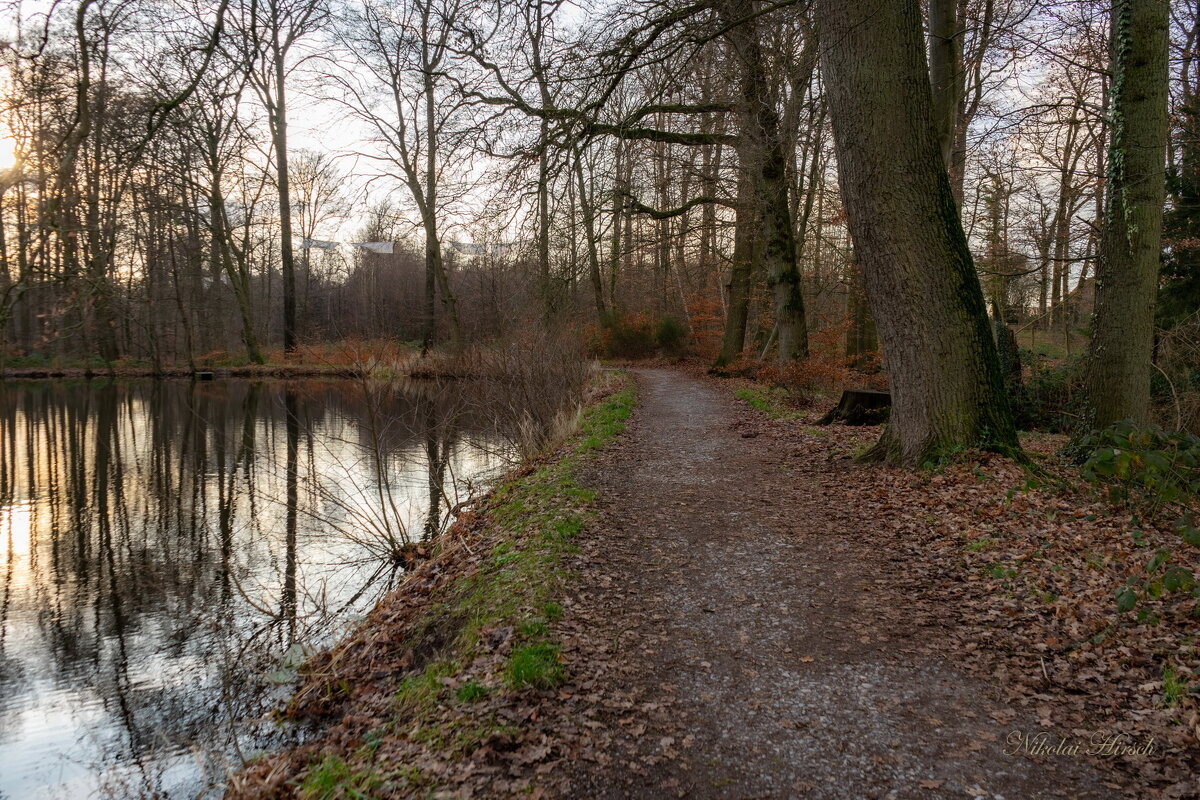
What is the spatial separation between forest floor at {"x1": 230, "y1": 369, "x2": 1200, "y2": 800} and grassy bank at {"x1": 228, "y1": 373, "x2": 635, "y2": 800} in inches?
0.8

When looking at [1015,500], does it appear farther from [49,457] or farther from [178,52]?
[49,457]

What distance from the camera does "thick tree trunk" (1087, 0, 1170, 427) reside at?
7020mm

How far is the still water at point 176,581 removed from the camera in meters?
4.77

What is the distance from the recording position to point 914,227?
23.6 feet

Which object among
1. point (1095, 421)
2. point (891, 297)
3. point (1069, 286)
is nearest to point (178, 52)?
point (891, 297)

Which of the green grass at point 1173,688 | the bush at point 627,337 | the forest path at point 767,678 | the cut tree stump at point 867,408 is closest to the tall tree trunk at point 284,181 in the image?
the bush at point 627,337

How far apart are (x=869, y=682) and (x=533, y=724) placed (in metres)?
1.73

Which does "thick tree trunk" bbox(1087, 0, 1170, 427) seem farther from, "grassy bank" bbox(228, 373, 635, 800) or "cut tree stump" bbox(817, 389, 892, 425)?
"grassy bank" bbox(228, 373, 635, 800)

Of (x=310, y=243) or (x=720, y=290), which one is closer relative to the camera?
(x=720, y=290)

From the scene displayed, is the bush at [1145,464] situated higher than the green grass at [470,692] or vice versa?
the bush at [1145,464]

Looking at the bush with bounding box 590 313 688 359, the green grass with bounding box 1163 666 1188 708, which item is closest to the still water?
the green grass with bounding box 1163 666 1188 708

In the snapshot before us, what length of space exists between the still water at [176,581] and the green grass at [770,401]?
15.6 ft

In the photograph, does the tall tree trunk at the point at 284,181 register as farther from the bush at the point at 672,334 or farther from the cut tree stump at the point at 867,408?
the cut tree stump at the point at 867,408

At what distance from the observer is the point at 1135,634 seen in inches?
154
